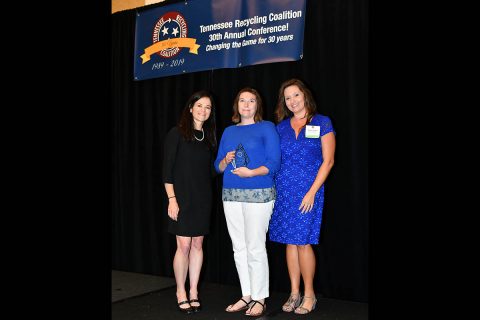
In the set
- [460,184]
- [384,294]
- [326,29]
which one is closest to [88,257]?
[384,294]

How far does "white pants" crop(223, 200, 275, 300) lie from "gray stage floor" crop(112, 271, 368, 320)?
22 cm

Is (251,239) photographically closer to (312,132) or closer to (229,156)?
(229,156)

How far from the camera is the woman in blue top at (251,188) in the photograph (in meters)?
2.55

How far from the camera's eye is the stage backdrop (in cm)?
300

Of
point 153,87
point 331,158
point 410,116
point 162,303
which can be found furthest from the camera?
point 153,87

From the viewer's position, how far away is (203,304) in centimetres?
294

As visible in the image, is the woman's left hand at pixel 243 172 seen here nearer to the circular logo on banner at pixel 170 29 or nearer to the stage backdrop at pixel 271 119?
the stage backdrop at pixel 271 119

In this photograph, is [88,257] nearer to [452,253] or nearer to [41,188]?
[41,188]

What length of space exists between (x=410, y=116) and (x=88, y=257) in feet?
2.48

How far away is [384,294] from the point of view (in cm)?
100

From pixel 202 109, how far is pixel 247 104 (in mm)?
291

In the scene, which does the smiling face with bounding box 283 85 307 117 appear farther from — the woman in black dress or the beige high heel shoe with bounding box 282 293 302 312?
the beige high heel shoe with bounding box 282 293 302 312

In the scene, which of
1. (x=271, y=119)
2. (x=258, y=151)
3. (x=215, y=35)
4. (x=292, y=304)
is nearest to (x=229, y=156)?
(x=258, y=151)

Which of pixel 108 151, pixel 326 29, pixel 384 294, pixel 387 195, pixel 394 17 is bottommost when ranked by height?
pixel 384 294
